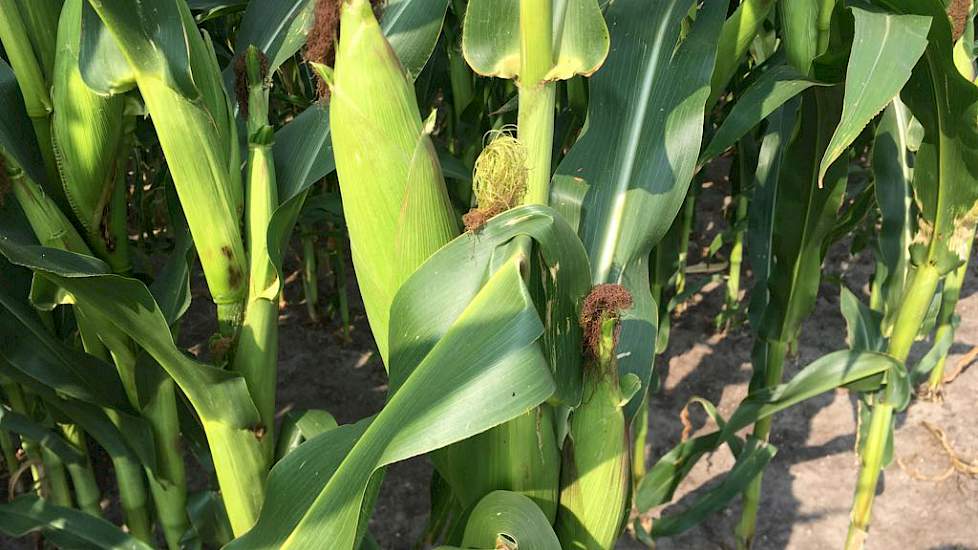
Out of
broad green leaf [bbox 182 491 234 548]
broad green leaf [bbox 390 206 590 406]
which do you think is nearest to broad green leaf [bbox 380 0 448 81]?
broad green leaf [bbox 390 206 590 406]

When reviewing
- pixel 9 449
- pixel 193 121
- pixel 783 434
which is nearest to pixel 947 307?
pixel 783 434

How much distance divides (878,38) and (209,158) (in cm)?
77

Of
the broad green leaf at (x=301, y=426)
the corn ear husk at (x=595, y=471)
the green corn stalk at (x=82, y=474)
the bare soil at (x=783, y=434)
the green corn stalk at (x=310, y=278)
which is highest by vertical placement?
the corn ear husk at (x=595, y=471)

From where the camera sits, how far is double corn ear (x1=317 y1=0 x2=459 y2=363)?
80 cm

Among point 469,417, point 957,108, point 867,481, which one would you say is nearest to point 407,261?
point 469,417

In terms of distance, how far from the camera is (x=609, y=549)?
40.8 inches

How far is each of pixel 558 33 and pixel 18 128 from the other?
0.73 m

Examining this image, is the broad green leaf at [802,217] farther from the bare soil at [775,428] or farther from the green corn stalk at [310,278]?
the green corn stalk at [310,278]

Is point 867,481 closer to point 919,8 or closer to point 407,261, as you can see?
point 919,8

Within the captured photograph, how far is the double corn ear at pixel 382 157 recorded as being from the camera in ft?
2.62

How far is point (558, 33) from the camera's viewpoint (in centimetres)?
83

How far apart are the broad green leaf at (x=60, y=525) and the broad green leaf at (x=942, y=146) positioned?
4.61 ft

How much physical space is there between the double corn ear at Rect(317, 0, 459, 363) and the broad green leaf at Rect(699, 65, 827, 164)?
0.53 m

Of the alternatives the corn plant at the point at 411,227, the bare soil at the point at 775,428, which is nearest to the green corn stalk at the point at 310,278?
the bare soil at the point at 775,428
